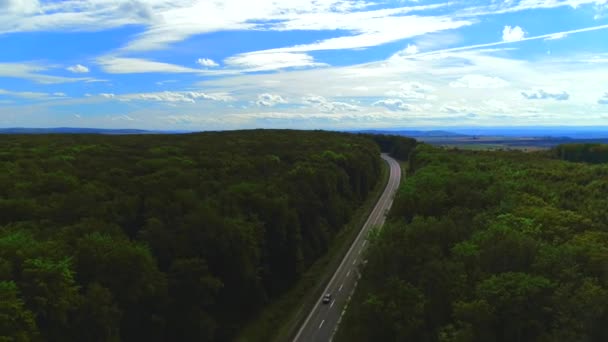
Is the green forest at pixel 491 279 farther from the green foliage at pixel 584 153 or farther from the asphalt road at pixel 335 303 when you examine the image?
the green foliage at pixel 584 153

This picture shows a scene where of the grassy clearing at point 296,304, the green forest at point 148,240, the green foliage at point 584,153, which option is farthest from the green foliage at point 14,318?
the green foliage at point 584,153

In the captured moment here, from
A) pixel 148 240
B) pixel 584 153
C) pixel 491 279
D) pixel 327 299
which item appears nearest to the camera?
pixel 491 279

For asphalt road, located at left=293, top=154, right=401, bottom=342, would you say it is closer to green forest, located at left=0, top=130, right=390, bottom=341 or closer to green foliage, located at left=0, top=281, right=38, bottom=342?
green forest, located at left=0, top=130, right=390, bottom=341

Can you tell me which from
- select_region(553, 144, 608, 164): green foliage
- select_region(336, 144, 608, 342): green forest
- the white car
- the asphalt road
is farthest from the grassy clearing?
select_region(553, 144, 608, 164): green foliage

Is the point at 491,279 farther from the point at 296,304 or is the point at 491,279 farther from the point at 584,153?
the point at 584,153

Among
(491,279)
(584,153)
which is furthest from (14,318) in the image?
(584,153)
